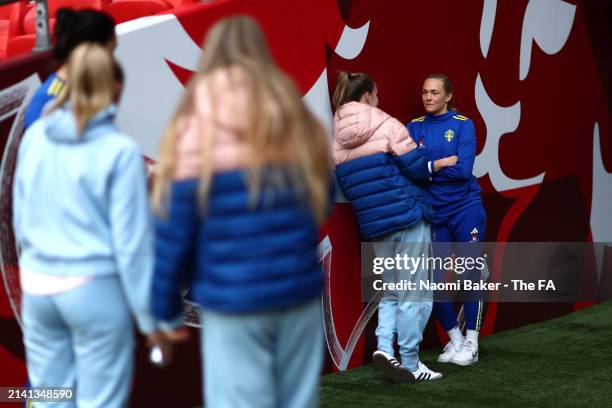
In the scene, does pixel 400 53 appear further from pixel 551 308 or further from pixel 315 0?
pixel 551 308

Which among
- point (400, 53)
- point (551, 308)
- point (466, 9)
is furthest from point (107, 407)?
point (551, 308)

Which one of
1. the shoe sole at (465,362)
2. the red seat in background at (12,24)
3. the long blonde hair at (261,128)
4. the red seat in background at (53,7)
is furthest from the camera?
the red seat in background at (12,24)

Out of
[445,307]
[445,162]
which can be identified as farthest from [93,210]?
[445,307]

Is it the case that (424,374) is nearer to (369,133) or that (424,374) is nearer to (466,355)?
(466,355)

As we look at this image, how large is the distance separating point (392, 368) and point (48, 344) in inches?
99.9

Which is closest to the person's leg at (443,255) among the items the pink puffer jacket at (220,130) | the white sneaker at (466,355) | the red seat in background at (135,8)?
the white sneaker at (466,355)

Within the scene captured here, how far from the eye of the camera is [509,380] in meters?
5.28

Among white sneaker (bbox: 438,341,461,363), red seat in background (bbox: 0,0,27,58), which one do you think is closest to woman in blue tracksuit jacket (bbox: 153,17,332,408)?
white sneaker (bbox: 438,341,461,363)

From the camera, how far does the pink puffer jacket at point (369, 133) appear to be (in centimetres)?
508

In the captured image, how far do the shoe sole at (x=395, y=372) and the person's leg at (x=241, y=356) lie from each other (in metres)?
2.73

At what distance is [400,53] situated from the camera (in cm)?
581

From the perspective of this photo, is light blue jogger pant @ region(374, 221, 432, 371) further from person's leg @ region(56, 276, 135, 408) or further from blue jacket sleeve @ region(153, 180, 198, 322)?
blue jacket sleeve @ region(153, 180, 198, 322)

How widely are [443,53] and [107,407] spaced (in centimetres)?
375

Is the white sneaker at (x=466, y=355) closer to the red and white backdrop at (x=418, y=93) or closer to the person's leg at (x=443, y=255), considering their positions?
the person's leg at (x=443, y=255)
